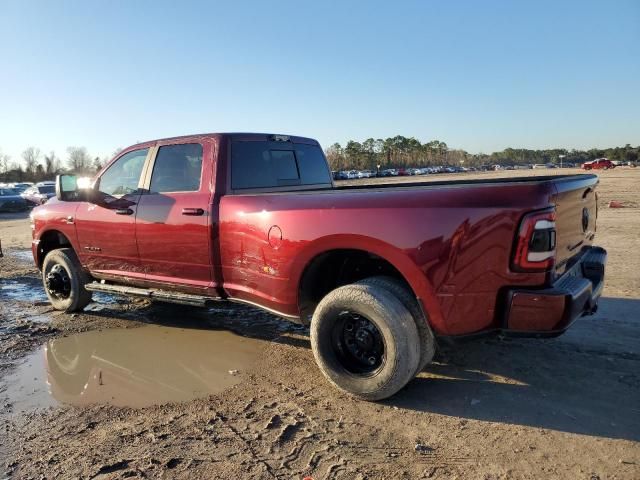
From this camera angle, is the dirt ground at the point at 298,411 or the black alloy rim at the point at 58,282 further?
the black alloy rim at the point at 58,282

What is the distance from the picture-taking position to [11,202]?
2722 centimetres

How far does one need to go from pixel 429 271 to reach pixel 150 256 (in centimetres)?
302

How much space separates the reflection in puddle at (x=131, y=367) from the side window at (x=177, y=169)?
1.56 metres

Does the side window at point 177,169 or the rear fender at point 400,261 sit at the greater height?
the side window at point 177,169

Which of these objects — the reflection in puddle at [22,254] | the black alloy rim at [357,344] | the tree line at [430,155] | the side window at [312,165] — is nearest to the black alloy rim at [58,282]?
the side window at [312,165]

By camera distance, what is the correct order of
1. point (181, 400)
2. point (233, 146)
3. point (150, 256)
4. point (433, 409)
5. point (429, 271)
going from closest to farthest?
1. point (429, 271)
2. point (433, 409)
3. point (181, 400)
4. point (233, 146)
5. point (150, 256)

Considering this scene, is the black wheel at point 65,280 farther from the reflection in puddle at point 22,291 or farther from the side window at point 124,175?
the side window at point 124,175

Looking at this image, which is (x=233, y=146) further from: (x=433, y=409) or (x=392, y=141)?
(x=392, y=141)

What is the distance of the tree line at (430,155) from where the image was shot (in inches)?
5123

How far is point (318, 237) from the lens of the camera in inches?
144

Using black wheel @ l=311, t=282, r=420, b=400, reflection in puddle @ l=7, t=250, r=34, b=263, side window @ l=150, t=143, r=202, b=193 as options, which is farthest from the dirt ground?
reflection in puddle @ l=7, t=250, r=34, b=263

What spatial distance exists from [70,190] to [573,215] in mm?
5090

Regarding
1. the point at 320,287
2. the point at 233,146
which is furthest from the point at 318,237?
the point at 233,146

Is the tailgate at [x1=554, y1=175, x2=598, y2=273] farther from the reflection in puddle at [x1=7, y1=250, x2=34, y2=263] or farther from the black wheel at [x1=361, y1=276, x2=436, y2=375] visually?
the reflection in puddle at [x1=7, y1=250, x2=34, y2=263]
